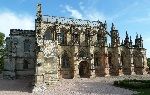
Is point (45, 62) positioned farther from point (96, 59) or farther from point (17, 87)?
point (96, 59)

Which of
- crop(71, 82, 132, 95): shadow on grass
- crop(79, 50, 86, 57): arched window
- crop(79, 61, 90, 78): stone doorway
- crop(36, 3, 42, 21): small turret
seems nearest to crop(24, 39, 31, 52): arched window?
crop(36, 3, 42, 21): small turret

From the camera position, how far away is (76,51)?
50344 mm

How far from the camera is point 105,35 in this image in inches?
2258

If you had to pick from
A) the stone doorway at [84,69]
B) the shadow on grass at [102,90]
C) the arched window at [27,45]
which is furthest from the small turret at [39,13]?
the shadow on grass at [102,90]

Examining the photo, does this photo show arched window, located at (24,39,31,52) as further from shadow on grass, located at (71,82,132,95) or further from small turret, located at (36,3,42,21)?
shadow on grass, located at (71,82,132,95)

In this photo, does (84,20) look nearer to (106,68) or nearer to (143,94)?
(106,68)

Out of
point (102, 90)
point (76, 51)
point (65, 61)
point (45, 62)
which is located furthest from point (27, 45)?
point (102, 90)

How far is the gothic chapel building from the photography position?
166 ft

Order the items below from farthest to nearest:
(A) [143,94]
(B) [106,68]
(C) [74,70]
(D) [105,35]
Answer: (D) [105,35] < (B) [106,68] < (C) [74,70] < (A) [143,94]

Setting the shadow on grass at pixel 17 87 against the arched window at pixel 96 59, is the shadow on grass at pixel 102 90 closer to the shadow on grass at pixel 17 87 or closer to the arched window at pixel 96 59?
the shadow on grass at pixel 17 87

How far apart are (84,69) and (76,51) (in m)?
4.76

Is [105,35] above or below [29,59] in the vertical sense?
above

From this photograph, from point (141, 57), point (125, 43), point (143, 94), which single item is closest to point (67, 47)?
point (125, 43)

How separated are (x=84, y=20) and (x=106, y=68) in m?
12.7
